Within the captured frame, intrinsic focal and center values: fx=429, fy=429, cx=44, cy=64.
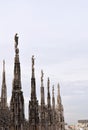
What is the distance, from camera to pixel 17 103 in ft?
98.2

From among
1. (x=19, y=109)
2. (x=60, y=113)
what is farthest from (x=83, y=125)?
(x=19, y=109)

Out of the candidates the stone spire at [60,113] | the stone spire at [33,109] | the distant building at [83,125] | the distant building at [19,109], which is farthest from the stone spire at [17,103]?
the distant building at [83,125]

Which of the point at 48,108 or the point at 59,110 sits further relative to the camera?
the point at 59,110

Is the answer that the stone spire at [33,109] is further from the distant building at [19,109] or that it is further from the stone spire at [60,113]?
the stone spire at [60,113]

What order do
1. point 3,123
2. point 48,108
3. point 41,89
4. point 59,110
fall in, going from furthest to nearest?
point 59,110, point 48,108, point 41,89, point 3,123

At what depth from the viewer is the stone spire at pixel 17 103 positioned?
2968 centimetres

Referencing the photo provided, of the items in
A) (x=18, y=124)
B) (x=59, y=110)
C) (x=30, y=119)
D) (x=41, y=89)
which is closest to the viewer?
(x=18, y=124)

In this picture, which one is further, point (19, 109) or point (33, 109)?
point (33, 109)

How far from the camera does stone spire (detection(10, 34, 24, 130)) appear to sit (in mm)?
29677

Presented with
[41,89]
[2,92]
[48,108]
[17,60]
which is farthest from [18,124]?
[48,108]

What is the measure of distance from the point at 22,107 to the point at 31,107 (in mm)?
6297

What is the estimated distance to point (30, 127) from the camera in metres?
36.3

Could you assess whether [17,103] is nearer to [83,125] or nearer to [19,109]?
[19,109]

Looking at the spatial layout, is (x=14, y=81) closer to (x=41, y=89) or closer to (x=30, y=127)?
(x=30, y=127)
